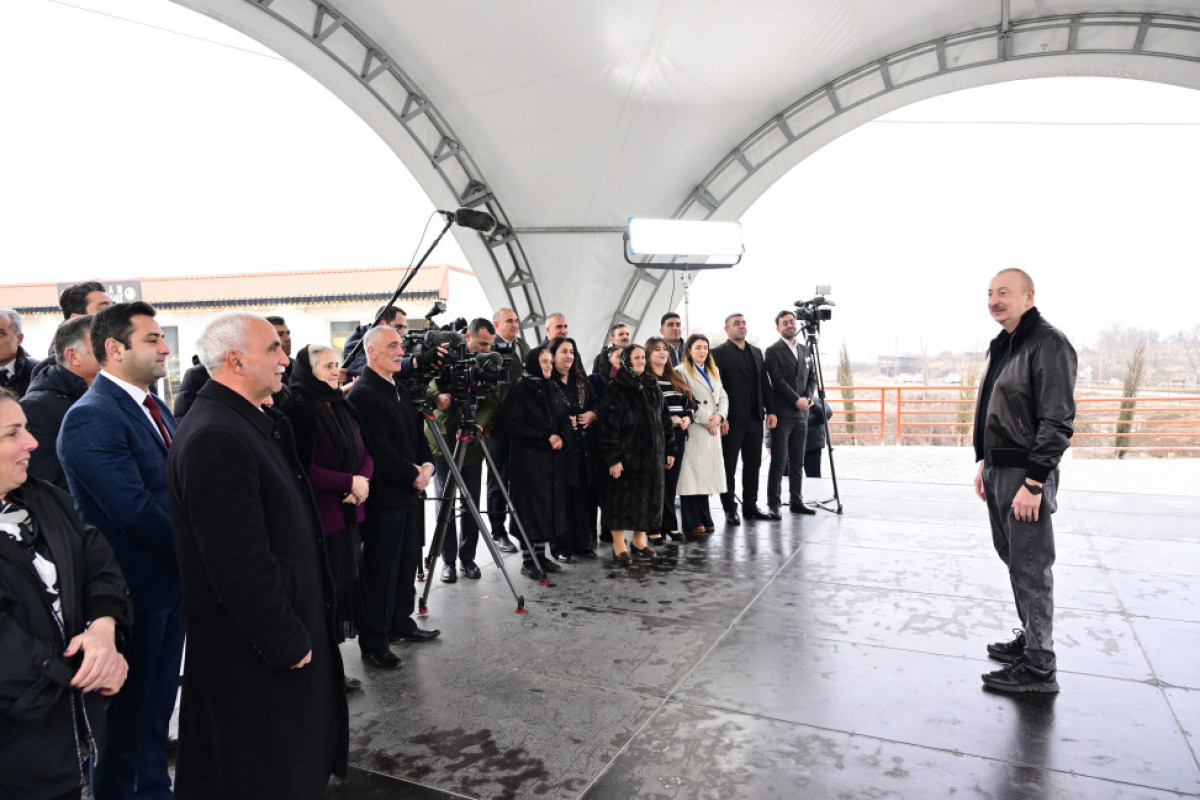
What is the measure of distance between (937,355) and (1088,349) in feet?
9.63

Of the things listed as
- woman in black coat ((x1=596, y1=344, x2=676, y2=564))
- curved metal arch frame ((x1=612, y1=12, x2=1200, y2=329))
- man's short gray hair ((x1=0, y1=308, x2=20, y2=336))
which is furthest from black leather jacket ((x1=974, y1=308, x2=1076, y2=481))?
curved metal arch frame ((x1=612, y1=12, x2=1200, y2=329))

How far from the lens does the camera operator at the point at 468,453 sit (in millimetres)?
4441

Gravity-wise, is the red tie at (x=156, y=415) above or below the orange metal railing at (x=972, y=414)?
above

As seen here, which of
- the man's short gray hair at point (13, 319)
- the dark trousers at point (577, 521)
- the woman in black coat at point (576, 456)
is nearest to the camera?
the man's short gray hair at point (13, 319)

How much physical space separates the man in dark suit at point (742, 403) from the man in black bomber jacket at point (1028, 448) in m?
2.76

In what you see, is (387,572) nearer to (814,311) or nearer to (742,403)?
(742,403)

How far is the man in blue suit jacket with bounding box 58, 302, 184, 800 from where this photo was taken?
6.82 ft

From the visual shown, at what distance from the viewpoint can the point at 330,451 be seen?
2895 millimetres

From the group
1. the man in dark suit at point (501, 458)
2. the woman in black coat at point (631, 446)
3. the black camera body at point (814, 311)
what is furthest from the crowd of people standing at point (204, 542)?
the black camera body at point (814, 311)

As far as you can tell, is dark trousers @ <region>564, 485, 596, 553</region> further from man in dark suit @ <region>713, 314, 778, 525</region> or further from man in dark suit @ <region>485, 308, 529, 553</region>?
man in dark suit @ <region>713, 314, 778, 525</region>

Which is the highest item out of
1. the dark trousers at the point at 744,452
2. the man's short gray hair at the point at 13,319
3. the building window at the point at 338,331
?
the building window at the point at 338,331

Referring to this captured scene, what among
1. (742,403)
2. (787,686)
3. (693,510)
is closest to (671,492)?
(693,510)

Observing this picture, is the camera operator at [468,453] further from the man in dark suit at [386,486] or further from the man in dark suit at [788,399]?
the man in dark suit at [788,399]

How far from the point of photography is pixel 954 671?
121 inches
